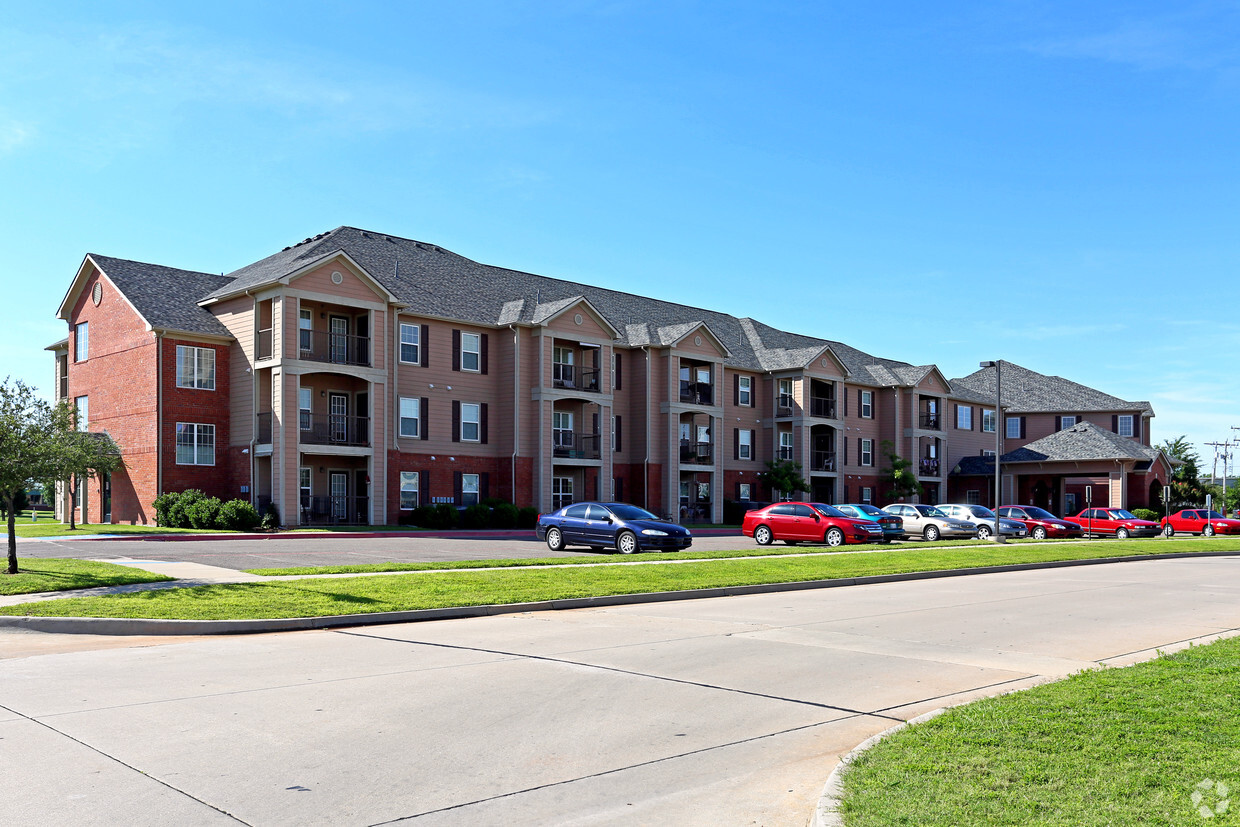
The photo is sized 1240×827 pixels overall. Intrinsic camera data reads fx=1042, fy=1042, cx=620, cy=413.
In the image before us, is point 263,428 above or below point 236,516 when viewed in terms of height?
above

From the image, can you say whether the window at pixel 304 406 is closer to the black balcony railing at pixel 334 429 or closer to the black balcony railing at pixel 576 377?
the black balcony railing at pixel 334 429

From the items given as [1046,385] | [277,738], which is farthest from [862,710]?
[1046,385]

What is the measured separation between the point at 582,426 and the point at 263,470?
15124 millimetres

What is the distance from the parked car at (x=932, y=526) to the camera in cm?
3950

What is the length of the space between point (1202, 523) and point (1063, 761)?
187 feet

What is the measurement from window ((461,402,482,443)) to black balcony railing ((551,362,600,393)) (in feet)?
13.3

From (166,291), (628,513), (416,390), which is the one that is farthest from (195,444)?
(628,513)

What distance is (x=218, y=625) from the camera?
1365cm

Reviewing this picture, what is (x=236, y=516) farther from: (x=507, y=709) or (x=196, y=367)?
(x=507, y=709)

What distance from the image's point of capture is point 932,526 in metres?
39.9

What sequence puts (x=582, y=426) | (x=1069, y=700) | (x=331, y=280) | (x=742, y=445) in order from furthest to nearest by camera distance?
(x=742, y=445) → (x=582, y=426) → (x=331, y=280) → (x=1069, y=700)

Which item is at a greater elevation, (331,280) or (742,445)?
(331,280)

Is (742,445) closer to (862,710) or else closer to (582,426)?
(582,426)

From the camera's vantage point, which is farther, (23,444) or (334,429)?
(334,429)
